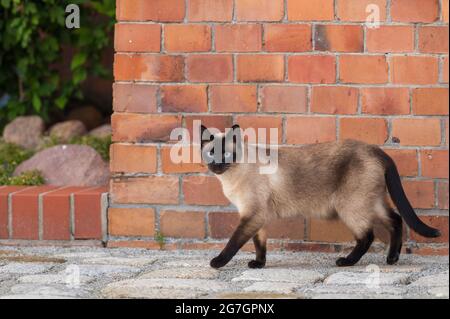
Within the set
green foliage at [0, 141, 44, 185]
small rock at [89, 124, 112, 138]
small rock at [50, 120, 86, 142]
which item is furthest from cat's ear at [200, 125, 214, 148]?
small rock at [50, 120, 86, 142]

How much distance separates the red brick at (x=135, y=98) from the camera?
464cm

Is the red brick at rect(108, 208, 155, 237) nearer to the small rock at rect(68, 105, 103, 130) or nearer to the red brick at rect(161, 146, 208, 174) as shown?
the red brick at rect(161, 146, 208, 174)

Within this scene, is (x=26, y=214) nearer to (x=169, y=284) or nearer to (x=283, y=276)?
(x=169, y=284)

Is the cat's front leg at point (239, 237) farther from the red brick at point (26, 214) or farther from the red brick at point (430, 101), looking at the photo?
the red brick at point (26, 214)

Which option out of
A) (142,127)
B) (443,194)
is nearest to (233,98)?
(142,127)

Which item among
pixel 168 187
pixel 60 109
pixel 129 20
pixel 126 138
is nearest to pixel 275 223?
pixel 168 187

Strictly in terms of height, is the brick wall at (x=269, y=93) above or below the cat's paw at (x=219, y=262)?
above

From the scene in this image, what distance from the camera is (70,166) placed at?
17.7ft

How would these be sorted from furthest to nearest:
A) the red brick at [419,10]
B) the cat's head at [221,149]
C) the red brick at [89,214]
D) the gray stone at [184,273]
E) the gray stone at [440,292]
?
1. the red brick at [89,214]
2. the red brick at [419,10]
3. the cat's head at [221,149]
4. the gray stone at [184,273]
5. the gray stone at [440,292]

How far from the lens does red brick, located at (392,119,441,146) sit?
14.7 ft

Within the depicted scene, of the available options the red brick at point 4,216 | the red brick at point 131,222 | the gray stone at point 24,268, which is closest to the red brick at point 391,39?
the red brick at point 131,222

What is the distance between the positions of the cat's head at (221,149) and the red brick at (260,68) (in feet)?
1.64

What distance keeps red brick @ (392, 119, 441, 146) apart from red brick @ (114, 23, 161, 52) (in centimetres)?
127

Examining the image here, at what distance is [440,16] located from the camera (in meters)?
4.40
